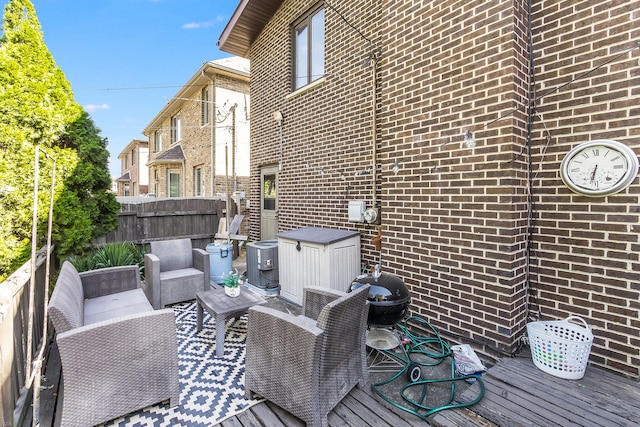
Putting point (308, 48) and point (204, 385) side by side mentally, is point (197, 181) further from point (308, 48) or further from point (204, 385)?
point (204, 385)

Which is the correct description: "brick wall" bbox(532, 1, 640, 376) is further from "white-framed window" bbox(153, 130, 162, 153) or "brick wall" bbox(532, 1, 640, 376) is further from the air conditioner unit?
"white-framed window" bbox(153, 130, 162, 153)

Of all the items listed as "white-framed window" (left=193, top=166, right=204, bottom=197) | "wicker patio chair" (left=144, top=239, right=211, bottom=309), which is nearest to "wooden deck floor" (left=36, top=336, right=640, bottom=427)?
"wicker patio chair" (left=144, top=239, right=211, bottom=309)

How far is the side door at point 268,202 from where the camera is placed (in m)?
7.06

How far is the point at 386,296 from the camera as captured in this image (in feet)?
9.20

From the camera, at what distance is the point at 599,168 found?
99.0 inches

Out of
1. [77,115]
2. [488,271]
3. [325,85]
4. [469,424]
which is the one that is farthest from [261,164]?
[469,424]

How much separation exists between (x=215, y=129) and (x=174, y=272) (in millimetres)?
6612

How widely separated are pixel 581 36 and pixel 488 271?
220 cm

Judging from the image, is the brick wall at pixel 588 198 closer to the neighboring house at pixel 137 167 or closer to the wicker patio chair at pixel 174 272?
the wicker patio chair at pixel 174 272

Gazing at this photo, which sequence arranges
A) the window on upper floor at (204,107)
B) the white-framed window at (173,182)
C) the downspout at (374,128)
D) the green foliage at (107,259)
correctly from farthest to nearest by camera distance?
the white-framed window at (173,182) → the window on upper floor at (204,107) → the green foliage at (107,259) → the downspout at (374,128)

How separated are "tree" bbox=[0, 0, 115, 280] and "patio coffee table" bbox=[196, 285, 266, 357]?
2.57 m

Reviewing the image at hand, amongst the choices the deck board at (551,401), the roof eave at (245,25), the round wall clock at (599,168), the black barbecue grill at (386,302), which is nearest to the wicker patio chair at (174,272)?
the black barbecue grill at (386,302)

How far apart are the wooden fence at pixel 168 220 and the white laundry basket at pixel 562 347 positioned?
7.42m

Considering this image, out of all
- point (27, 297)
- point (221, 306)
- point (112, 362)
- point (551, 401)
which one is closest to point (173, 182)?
point (27, 297)
